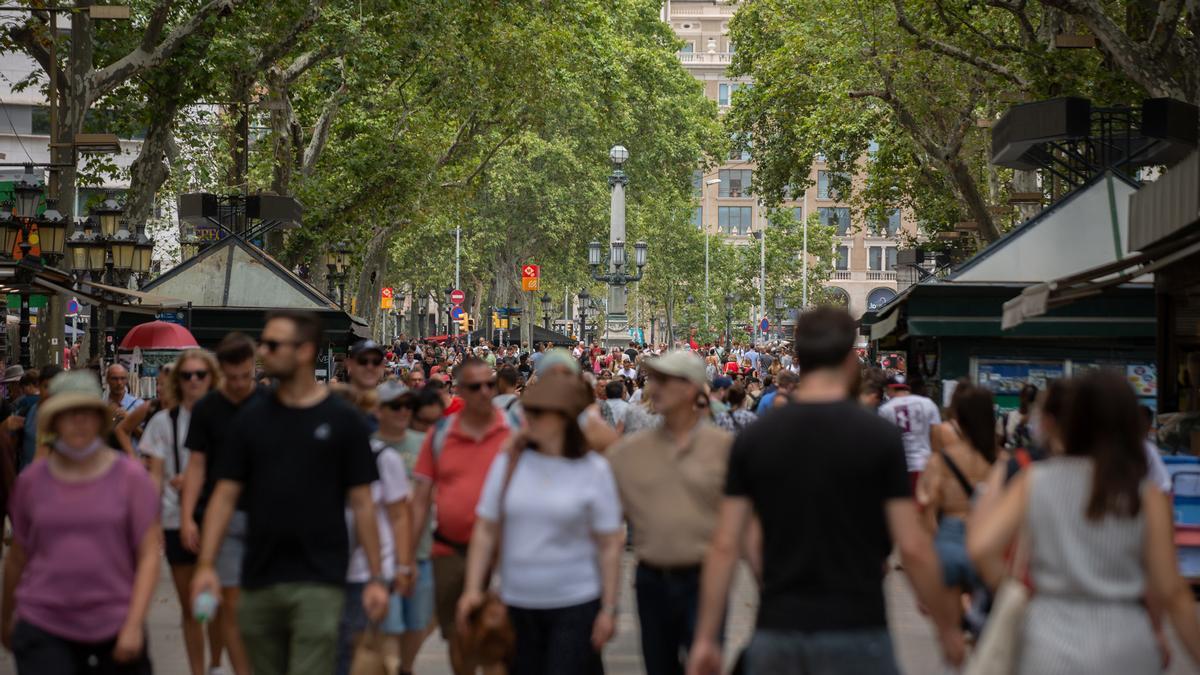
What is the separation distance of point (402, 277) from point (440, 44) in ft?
157

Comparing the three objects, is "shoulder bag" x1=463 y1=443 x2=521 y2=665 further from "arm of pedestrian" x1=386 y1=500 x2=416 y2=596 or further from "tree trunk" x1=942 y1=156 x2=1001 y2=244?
"tree trunk" x1=942 y1=156 x2=1001 y2=244

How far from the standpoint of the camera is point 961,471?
8734 mm

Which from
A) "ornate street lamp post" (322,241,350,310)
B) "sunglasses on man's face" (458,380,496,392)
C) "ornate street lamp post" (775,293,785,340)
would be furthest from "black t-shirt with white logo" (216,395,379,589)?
"ornate street lamp post" (775,293,785,340)

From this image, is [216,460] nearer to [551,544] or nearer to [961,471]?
[551,544]

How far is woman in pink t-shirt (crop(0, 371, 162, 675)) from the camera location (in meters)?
6.09

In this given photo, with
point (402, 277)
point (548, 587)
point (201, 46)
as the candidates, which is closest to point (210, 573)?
point (548, 587)

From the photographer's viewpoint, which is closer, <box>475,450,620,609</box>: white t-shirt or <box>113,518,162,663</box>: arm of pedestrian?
<box>113,518,162,663</box>: arm of pedestrian

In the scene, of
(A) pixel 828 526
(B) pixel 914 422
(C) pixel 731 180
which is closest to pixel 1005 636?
(A) pixel 828 526

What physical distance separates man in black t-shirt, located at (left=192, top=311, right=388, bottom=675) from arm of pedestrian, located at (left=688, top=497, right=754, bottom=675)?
167cm

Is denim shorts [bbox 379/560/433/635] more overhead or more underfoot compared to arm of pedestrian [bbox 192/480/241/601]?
more underfoot

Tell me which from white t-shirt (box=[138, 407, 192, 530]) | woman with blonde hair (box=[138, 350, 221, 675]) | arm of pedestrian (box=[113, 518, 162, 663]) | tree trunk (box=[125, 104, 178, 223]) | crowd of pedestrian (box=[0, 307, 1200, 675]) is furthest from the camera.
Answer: tree trunk (box=[125, 104, 178, 223])

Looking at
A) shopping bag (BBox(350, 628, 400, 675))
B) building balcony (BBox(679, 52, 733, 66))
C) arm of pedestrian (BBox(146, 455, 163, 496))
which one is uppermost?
building balcony (BBox(679, 52, 733, 66))

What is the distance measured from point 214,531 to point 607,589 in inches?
53.9

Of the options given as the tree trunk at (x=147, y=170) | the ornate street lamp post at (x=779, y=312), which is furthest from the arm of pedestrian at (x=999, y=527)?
the ornate street lamp post at (x=779, y=312)
